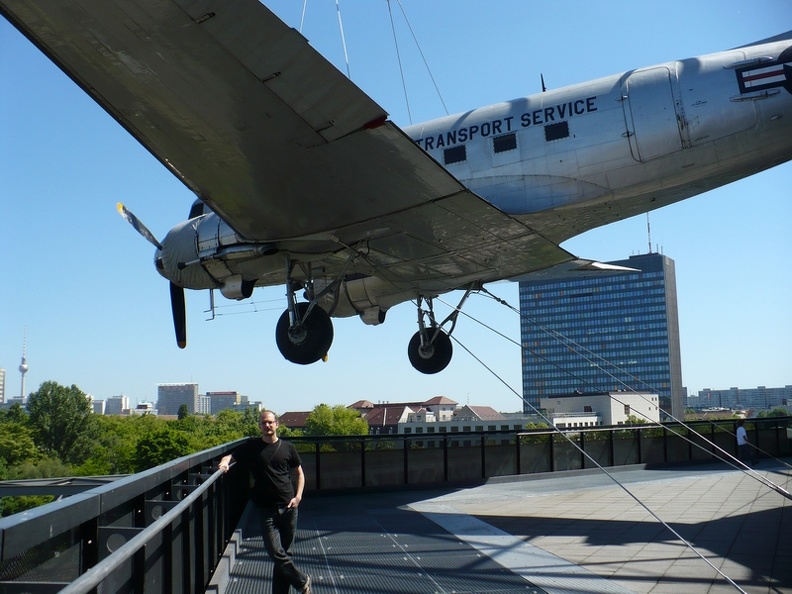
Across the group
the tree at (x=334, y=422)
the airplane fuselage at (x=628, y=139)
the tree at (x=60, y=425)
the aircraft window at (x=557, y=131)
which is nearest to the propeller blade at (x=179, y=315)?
the airplane fuselage at (x=628, y=139)

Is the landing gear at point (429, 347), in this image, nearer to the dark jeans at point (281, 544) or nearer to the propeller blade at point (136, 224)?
the propeller blade at point (136, 224)

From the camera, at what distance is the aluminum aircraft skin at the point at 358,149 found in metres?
8.65

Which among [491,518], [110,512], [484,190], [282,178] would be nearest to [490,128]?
[484,190]

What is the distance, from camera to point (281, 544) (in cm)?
665

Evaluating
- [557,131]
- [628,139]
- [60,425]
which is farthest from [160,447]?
[628,139]

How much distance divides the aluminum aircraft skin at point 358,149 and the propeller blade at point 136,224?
0.03 m

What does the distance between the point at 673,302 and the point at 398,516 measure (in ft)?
620

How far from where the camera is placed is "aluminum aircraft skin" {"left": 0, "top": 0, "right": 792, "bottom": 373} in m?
8.65

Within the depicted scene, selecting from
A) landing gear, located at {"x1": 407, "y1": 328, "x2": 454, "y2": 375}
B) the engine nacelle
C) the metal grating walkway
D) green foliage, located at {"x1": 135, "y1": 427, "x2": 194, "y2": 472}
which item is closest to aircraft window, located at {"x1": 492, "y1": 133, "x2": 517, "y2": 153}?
the engine nacelle

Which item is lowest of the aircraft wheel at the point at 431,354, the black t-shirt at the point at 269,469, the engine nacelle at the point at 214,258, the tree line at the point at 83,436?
the tree line at the point at 83,436

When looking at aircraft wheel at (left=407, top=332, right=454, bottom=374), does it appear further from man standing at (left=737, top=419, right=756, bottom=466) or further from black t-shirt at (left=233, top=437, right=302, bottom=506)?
black t-shirt at (left=233, top=437, right=302, bottom=506)

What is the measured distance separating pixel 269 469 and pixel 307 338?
904 cm

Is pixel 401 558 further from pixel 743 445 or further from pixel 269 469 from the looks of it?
pixel 743 445

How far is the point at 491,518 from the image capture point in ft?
38.1
